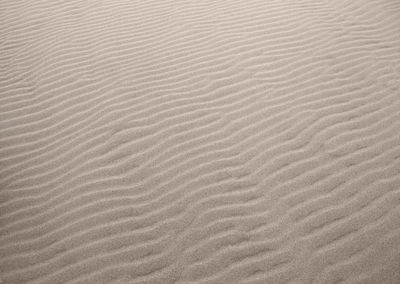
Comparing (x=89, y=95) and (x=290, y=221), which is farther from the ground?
(x=89, y=95)

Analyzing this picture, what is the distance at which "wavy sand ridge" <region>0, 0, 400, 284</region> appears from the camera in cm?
268

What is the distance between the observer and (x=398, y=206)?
290 centimetres

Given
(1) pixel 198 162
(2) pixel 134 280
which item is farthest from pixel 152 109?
(2) pixel 134 280

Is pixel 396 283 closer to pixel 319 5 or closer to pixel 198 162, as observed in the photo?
pixel 198 162

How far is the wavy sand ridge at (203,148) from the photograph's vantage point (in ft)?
8.79

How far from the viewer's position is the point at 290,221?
9.37ft

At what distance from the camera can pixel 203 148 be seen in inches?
137

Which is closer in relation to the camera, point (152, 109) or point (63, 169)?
point (63, 169)

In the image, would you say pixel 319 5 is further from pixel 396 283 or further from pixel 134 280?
pixel 134 280

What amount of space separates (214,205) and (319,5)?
416cm

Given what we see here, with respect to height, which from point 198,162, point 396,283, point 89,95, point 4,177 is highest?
point 89,95

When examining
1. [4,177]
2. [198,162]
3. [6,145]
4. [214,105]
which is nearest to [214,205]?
[198,162]

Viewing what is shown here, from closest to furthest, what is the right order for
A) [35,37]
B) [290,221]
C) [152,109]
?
[290,221], [152,109], [35,37]

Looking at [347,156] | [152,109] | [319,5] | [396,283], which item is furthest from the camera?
[319,5]
